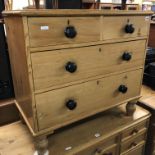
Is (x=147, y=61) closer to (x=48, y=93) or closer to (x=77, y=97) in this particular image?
(x=77, y=97)

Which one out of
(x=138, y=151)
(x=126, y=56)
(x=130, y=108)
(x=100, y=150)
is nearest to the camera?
(x=126, y=56)

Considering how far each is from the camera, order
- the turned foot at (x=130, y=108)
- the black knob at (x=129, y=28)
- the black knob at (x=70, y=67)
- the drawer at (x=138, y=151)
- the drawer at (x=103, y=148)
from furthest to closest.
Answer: the drawer at (x=138, y=151), the turned foot at (x=130, y=108), the drawer at (x=103, y=148), the black knob at (x=129, y=28), the black knob at (x=70, y=67)

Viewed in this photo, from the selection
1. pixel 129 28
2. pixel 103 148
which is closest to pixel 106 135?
pixel 103 148

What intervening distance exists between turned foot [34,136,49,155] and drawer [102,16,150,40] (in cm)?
53

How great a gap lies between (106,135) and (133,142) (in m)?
0.31

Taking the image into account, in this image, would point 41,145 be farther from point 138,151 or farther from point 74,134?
point 138,151

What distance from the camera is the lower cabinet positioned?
0.94m

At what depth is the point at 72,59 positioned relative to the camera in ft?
2.48

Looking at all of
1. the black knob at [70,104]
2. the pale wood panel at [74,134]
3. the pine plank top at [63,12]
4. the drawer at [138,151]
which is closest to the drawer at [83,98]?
the black knob at [70,104]

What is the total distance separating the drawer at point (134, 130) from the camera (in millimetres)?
1115

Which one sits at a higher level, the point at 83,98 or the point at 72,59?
the point at 72,59

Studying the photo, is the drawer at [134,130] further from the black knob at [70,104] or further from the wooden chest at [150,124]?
the black knob at [70,104]

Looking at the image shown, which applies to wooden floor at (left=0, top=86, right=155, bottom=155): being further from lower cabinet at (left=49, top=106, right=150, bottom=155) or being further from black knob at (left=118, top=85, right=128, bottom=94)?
black knob at (left=118, top=85, right=128, bottom=94)

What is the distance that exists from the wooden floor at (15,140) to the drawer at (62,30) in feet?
1.85
